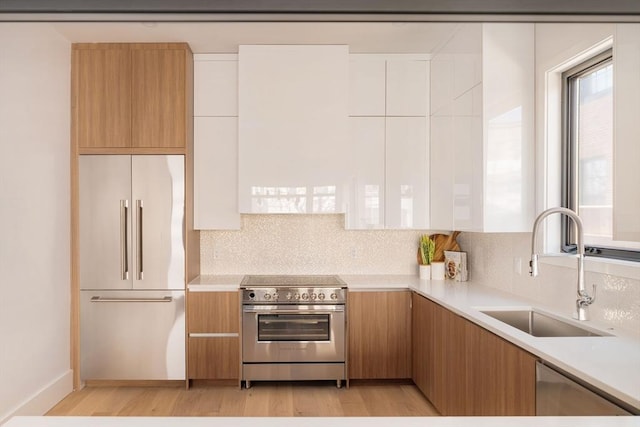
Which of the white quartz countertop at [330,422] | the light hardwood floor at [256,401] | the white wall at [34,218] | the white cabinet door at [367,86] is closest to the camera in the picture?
the white quartz countertop at [330,422]

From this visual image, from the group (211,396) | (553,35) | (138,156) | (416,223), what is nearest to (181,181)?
(138,156)

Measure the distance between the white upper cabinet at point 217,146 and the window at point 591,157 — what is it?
240 centimetres

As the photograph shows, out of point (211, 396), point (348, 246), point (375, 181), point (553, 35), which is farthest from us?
point (348, 246)

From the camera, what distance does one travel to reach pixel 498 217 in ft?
9.55

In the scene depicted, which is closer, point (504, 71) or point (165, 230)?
point (504, 71)

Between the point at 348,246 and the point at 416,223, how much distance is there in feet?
2.19

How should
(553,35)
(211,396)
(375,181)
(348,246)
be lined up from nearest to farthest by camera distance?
(553,35) < (211,396) < (375,181) < (348,246)

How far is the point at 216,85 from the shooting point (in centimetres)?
389

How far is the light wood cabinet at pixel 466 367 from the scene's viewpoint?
6.43ft

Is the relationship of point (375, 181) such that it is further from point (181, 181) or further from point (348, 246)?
point (181, 181)

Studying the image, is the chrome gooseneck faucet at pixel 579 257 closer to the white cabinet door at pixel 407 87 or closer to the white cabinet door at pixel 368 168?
the white cabinet door at pixel 368 168

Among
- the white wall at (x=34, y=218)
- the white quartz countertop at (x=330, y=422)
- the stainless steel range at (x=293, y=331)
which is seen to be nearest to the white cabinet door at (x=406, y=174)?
the stainless steel range at (x=293, y=331)

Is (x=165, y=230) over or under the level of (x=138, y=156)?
under

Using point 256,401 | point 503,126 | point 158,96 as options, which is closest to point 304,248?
point 256,401
